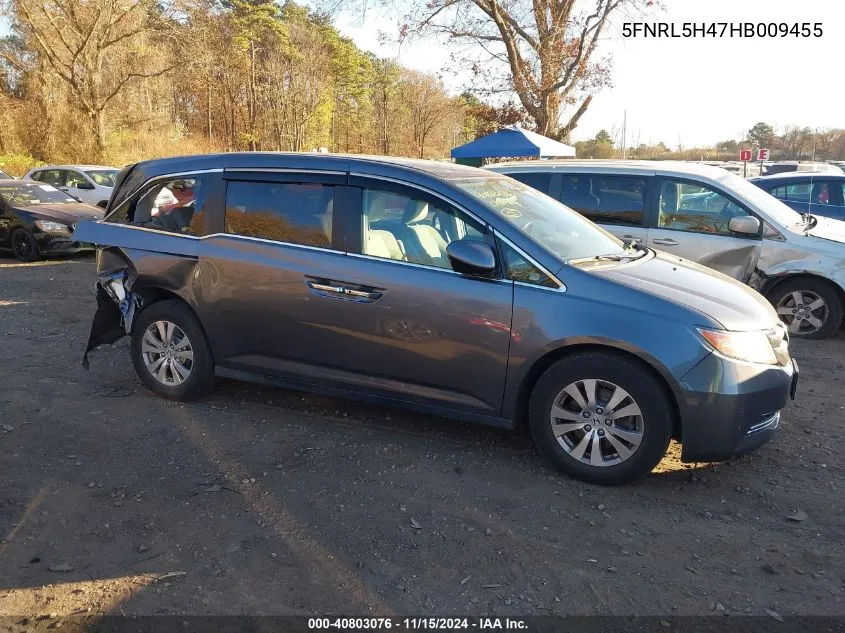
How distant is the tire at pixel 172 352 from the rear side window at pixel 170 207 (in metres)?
0.57

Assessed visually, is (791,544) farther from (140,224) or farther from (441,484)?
(140,224)

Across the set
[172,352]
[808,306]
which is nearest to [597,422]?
[172,352]

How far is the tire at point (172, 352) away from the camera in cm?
492

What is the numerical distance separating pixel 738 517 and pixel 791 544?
0.30 meters

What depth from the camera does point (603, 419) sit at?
3.76 m

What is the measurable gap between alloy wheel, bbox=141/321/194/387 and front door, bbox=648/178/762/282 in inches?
187

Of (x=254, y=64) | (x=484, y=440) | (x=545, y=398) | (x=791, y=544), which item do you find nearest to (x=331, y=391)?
(x=484, y=440)

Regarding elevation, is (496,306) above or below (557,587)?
above

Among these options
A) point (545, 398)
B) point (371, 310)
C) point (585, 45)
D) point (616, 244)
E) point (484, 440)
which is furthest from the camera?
point (585, 45)

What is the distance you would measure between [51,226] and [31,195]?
4.11 feet

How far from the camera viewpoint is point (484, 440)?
14.7 ft

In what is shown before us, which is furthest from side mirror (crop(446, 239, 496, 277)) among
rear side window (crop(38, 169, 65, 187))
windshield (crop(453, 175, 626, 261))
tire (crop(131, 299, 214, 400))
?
rear side window (crop(38, 169, 65, 187))

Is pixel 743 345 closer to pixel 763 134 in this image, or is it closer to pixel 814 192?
pixel 814 192

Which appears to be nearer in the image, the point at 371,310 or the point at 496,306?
the point at 496,306
